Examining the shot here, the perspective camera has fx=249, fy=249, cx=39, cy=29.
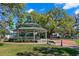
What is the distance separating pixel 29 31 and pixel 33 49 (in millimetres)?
712

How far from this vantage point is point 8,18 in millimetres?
8109

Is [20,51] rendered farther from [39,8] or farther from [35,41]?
[39,8]

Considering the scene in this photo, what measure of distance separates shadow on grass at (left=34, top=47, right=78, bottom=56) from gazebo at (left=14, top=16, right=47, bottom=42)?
40 cm

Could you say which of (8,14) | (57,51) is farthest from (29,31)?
(57,51)

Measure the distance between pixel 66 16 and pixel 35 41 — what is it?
1288 millimetres

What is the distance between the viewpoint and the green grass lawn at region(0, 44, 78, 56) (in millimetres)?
7648

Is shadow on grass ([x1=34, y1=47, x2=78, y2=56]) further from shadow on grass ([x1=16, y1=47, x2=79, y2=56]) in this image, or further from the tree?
the tree

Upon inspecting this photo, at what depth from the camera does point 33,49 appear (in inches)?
307

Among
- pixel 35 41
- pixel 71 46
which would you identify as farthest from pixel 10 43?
pixel 71 46

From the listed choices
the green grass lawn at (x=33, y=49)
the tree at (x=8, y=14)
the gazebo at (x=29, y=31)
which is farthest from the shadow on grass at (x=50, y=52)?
the tree at (x=8, y=14)

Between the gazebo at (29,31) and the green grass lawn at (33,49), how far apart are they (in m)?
0.29

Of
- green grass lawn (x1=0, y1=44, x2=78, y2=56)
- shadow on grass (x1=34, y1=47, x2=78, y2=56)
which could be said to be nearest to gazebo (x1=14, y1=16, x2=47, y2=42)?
green grass lawn (x1=0, y1=44, x2=78, y2=56)

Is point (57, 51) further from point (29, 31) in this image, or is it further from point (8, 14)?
point (8, 14)

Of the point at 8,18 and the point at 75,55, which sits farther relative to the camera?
the point at 8,18
